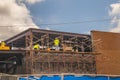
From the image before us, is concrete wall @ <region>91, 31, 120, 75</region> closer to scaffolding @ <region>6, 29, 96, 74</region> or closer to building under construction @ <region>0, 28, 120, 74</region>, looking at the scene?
building under construction @ <region>0, 28, 120, 74</region>

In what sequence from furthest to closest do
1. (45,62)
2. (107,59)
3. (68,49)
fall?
(107,59)
(68,49)
(45,62)

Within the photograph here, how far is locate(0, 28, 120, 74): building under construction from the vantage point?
40.2 metres

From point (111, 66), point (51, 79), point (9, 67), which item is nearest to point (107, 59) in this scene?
point (111, 66)

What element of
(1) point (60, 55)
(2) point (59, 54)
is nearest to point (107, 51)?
(1) point (60, 55)

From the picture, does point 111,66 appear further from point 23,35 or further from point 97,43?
point 23,35

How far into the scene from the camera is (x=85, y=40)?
1913 inches

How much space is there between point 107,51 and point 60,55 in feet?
31.0

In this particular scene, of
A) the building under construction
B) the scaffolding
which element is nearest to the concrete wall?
the building under construction

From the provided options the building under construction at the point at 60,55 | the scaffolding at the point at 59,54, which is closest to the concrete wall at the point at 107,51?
the building under construction at the point at 60,55

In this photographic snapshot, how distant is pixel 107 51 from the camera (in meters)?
46.8

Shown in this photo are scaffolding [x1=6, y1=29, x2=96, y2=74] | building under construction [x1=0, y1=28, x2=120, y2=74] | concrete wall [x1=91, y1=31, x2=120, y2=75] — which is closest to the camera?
scaffolding [x1=6, y1=29, x2=96, y2=74]

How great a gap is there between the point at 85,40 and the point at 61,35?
224 inches

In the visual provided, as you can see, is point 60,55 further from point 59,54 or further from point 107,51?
point 107,51

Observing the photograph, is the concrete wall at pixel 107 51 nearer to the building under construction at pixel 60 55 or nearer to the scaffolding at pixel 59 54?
the building under construction at pixel 60 55
